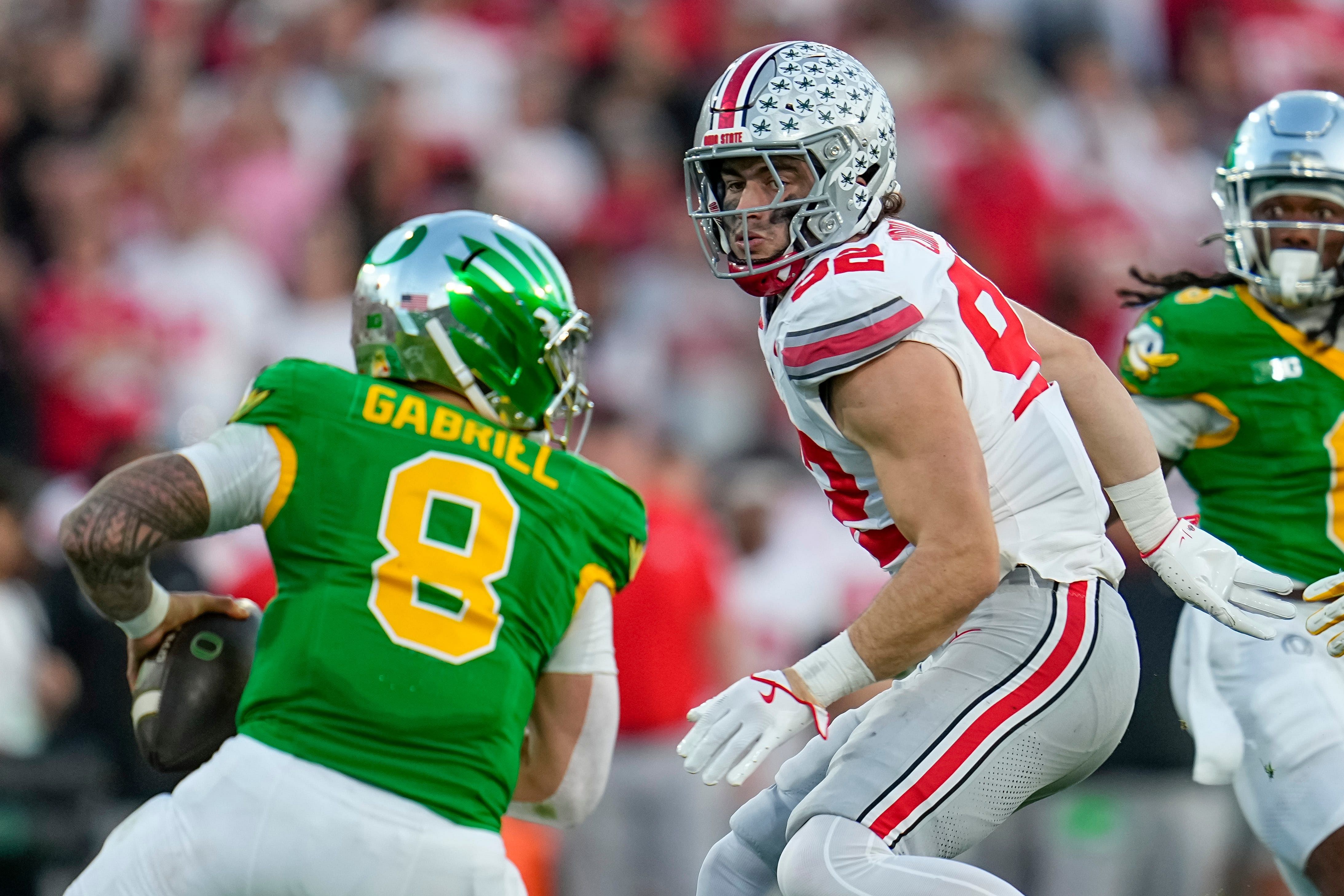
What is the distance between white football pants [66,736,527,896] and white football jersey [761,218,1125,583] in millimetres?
Answer: 986

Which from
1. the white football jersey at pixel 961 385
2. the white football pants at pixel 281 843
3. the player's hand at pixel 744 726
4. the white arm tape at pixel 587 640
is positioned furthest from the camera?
the white arm tape at pixel 587 640

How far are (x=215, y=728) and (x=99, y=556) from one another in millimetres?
504

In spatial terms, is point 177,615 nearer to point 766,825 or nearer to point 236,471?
point 236,471

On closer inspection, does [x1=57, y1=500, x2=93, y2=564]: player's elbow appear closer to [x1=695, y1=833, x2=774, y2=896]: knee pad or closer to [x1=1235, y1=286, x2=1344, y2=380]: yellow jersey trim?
[x1=695, y1=833, x2=774, y2=896]: knee pad

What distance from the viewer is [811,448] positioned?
10.9ft

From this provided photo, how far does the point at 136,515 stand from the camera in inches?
113

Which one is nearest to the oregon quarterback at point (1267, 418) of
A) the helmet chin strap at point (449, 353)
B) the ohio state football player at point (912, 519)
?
the ohio state football player at point (912, 519)

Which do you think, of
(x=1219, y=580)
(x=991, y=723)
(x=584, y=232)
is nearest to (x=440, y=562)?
(x=991, y=723)

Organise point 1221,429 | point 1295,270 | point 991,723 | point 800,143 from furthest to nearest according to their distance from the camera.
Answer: point 1221,429 → point 1295,270 → point 800,143 → point 991,723

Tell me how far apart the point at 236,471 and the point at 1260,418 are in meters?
2.43

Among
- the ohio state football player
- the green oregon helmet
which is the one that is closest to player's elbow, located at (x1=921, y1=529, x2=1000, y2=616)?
the ohio state football player

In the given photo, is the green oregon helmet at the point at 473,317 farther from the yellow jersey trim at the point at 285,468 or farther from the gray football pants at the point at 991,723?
the gray football pants at the point at 991,723

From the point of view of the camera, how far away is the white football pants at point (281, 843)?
2797mm

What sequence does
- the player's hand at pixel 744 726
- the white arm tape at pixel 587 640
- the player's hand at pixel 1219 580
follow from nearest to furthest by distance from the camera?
the player's hand at pixel 744 726 < the white arm tape at pixel 587 640 < the player's hand at pixel 1219 580
